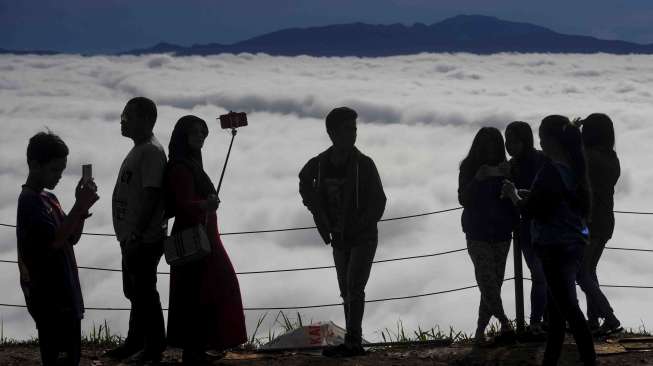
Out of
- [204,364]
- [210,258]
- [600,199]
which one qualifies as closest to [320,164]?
[210,258]

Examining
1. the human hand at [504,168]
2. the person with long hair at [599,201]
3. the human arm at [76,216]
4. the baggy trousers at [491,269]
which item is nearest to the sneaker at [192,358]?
the human arm at [76,216]

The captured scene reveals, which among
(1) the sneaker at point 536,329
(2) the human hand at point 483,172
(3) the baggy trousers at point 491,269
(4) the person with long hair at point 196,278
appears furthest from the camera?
(1) the sneaker at point 536,329

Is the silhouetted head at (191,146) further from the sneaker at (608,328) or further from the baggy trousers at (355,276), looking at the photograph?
the sneaker at (608,328)

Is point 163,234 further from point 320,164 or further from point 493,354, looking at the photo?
point 493,354

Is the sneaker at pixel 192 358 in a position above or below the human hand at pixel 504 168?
below

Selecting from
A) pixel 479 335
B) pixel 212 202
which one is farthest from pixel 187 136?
pixel 479 335

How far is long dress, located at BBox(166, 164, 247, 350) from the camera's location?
615 centimetres

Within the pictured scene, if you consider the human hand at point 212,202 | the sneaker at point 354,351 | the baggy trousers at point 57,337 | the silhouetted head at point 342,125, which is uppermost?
the silhouetted head at point 342,125

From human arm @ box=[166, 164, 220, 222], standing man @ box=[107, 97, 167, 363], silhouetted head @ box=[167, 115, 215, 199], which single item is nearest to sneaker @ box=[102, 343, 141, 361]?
standing man @ box=[107, 97, 167, 363]

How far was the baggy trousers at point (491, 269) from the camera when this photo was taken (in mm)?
6707

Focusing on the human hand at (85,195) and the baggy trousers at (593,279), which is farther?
the baggy trousers at (593,279)

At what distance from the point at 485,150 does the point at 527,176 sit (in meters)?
0.34

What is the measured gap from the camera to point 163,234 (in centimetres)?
622

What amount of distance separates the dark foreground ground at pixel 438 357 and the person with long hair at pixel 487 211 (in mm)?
257
